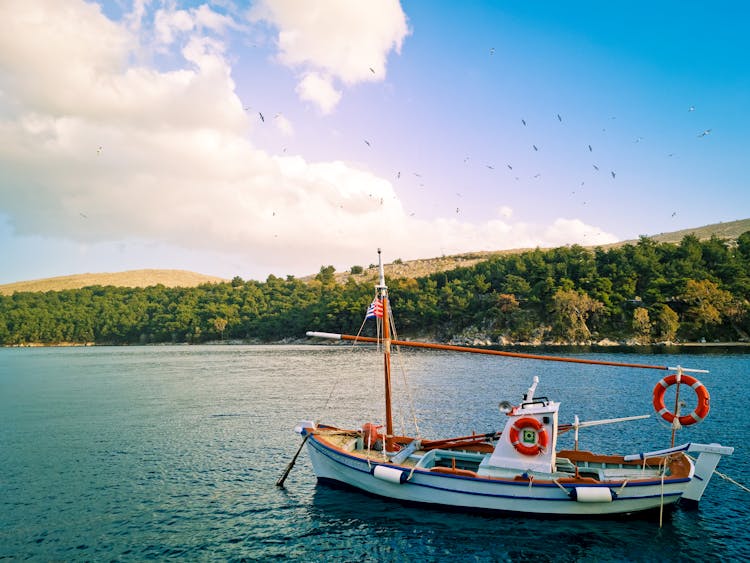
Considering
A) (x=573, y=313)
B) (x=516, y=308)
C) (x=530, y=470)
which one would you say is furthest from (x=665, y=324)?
(x=530, y=470)

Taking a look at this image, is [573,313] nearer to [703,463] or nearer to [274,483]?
[703,463]

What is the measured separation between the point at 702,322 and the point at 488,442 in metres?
107

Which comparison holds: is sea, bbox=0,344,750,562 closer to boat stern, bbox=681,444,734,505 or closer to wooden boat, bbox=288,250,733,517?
wooden boat, bbox=288,250,733,517

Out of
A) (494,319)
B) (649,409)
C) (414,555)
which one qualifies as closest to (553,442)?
(414,555)

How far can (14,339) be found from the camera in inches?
7156

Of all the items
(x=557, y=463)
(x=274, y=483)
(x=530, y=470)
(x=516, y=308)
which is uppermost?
(x=516, y=308)

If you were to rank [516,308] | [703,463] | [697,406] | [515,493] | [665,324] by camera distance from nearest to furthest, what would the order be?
[703,463] < [515,493] < [697,406] < [665,324] < [516,308]

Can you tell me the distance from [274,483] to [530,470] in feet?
41.3

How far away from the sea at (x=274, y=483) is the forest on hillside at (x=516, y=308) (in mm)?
60240

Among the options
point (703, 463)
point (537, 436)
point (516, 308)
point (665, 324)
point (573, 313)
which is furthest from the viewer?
point (516, 308)

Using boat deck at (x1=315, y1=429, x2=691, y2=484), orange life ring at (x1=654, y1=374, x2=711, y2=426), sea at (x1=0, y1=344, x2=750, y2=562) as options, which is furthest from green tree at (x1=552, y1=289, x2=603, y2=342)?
boat deck at (x1=315, y1=429, x2=691, y2=484)

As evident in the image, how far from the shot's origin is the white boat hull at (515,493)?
17266mm

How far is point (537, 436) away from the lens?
19.1m

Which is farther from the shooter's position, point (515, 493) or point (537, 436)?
point (537, 436)
